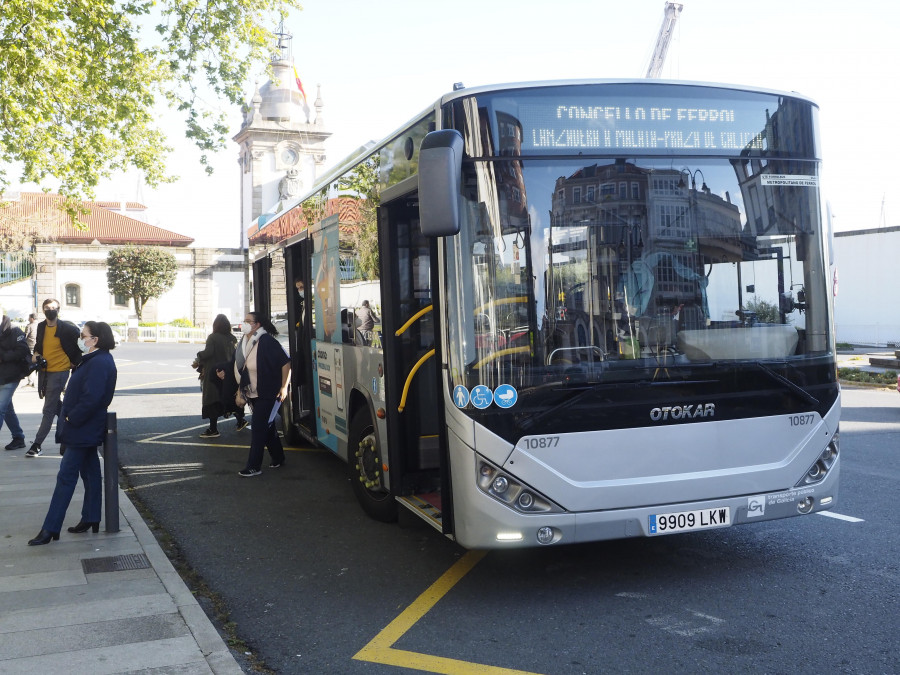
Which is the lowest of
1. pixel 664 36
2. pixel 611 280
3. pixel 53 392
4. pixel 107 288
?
pixel 53 392

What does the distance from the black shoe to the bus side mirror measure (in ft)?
13.1

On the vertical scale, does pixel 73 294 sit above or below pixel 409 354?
above

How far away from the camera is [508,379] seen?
5.23 meters

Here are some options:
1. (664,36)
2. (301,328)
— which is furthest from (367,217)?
(664,36)

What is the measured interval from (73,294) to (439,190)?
6097cm

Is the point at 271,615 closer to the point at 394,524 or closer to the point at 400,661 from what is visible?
the point at 400,661

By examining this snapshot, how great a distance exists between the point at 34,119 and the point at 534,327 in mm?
9645

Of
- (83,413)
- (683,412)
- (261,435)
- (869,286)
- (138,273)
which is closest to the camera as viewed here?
(683,412)

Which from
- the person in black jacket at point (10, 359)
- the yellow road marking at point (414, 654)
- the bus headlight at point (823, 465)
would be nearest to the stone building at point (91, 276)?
the person in black jacket at point (10, 359)

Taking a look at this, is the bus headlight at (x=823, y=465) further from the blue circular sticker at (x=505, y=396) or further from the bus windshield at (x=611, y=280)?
the blue circular sticker at (x=505, y=396)

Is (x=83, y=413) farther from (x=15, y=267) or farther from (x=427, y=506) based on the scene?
(x=15, y=267)

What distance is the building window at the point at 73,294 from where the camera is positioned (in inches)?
2389

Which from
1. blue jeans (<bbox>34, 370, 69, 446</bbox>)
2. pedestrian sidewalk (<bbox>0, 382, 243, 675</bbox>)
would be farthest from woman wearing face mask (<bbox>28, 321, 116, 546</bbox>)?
blue jeans (<bbox>34, 370, 69, 446</bbox>)

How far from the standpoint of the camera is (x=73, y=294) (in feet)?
200
